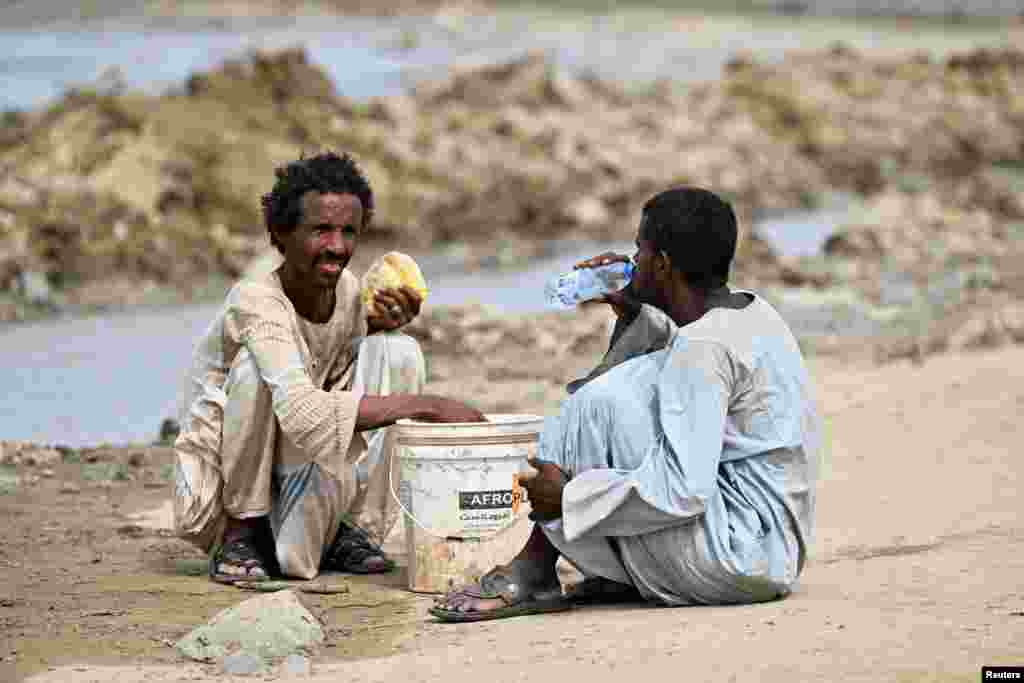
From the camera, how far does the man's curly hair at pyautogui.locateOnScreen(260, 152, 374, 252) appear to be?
502 centimetres

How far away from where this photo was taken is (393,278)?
5.14 metres

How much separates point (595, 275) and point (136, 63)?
20.0 metres

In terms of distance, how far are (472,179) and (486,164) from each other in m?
0.58

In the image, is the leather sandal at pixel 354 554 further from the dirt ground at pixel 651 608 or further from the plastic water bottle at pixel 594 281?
the plastic water bottle at pixel 594 281

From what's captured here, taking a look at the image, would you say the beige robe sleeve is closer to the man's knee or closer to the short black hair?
the man's knee

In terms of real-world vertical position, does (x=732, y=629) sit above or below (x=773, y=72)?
below

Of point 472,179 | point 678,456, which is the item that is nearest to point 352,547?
point 678,456

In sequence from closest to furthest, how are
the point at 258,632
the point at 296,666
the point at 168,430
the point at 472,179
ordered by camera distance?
the point at 296,666, the point at 258,632, the point at 168,430, the point at 472,179

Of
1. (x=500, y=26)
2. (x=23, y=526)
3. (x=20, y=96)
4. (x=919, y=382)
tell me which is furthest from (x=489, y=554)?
(x=500, y=26)

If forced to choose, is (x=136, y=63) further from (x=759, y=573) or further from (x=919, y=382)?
(x=759, y=573)

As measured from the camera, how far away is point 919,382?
322 inches

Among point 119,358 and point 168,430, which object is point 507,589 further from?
point 119,358

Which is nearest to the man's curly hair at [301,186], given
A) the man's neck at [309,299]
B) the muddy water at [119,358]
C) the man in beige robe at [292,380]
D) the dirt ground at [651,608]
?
the man in beige robe at [292,380]

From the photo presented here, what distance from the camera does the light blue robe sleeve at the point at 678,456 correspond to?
404 cm
